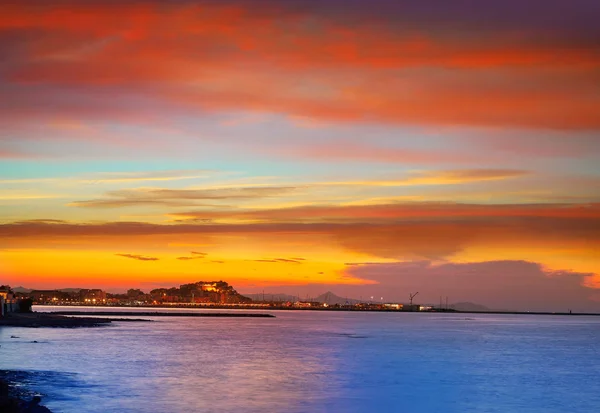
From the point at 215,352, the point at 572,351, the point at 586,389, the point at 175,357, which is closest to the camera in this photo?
the point at 586,389

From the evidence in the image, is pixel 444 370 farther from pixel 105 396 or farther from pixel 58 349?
pixel 58 349

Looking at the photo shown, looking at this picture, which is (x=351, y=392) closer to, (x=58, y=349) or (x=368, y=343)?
(x=58, y=349)

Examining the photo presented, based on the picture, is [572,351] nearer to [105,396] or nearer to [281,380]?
[281,380]

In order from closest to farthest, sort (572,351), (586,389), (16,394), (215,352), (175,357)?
(16,394)
(586,389)
(175,357)
(215,352)
(572,351)

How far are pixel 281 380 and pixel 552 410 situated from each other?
19.2 metres

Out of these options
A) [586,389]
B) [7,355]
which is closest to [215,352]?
[7,355]

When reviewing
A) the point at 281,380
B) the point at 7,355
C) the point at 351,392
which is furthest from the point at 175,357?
the point at 351,392

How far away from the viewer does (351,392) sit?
51844 mm

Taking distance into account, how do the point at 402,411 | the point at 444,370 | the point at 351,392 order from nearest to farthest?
the point at 402,411 < the point at 351,392 < the point at 444,370

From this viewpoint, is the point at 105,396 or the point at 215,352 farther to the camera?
the point at 215,352

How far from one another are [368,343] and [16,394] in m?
68.9

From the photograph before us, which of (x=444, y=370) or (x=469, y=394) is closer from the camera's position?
(x=469, y=394)

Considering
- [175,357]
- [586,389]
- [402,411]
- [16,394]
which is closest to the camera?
[16,394]

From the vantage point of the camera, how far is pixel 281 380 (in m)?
57.2
